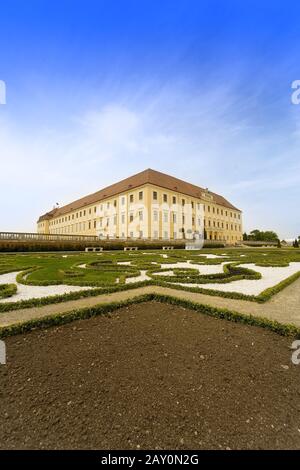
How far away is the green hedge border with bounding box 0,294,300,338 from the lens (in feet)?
11.5

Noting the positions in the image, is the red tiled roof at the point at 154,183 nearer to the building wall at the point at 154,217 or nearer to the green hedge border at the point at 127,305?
the building wall at the point at 154,217

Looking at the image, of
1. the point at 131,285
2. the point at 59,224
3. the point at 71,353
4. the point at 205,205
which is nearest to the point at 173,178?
the point at 205,205

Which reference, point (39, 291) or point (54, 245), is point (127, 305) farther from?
point (54, 245)

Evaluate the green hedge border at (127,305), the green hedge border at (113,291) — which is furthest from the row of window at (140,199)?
the green hedge border at (127,305)

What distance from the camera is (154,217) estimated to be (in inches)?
1700

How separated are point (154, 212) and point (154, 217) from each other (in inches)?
36.7

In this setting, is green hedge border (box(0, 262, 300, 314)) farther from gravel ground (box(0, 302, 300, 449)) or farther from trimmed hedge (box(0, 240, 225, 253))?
trimmed hedge (box(0, 240, 225, 253))

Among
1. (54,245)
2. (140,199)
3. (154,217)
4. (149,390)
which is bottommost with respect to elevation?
(149,390)

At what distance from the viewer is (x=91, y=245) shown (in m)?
26.7

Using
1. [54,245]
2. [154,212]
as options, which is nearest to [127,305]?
[54,245]

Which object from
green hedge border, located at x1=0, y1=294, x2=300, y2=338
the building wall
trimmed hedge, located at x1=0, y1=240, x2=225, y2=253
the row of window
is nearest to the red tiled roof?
the building wall

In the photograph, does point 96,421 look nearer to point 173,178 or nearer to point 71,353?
point 71,353

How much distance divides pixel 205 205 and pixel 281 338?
181ft
